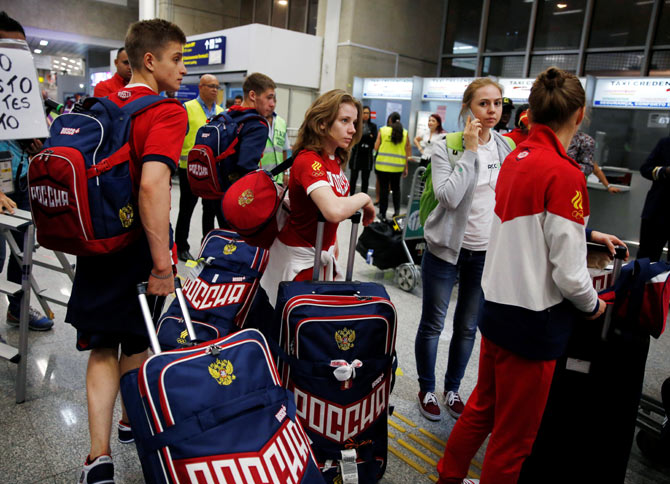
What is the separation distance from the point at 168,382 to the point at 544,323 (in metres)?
1.15

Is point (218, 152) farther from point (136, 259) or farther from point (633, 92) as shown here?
point (633, 92)

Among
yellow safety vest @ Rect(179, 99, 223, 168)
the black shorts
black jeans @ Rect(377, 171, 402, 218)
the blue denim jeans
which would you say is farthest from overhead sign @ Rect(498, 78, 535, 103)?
the black shorts

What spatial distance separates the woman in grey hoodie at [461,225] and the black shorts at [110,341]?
1.35 metres

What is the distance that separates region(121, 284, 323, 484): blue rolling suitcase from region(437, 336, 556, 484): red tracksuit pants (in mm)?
715

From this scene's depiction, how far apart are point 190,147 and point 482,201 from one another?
130 inches

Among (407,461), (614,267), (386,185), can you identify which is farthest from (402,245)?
(386,185)

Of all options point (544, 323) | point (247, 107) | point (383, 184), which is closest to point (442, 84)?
point (383, 184)

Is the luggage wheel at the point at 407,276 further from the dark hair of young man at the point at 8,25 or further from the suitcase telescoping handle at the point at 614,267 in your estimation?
the dark hair of young man at the point at 8,25

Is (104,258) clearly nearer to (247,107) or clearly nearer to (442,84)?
(247,107)

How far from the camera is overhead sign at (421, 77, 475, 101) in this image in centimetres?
948

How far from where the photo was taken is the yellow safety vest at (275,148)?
404 centimetres

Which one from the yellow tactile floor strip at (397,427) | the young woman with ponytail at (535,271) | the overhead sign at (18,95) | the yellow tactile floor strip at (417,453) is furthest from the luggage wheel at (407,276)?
the overhead sign at (18,95)

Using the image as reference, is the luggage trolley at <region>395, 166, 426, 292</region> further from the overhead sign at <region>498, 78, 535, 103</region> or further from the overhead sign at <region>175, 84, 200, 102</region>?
the overhead sign at <region>175, 84, 200, 102</region>

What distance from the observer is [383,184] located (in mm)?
8352
